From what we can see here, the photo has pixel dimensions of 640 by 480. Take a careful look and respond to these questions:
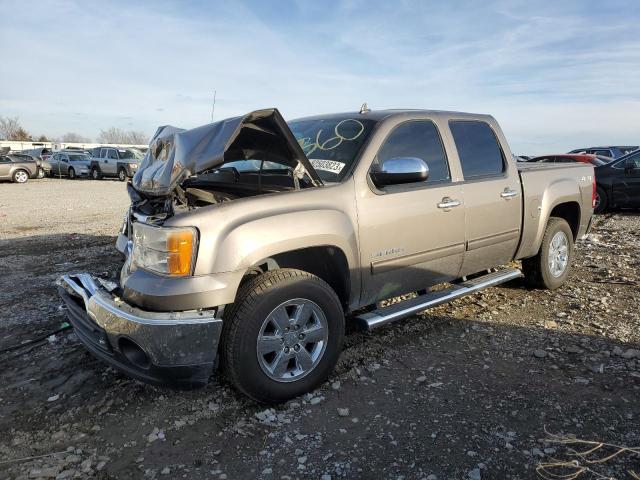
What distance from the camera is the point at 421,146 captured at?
161 inches

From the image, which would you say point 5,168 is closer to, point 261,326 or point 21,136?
point 261,326

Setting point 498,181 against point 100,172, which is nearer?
point 498,181

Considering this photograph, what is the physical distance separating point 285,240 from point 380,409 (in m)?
1.24

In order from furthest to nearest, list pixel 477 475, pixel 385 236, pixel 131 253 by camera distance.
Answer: pixel 385 236, pixel 131 253, pixel 477 475

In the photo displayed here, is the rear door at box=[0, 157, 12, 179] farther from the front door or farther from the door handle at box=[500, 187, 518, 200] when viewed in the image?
the door handle at box=[500, 187, 518, 200]

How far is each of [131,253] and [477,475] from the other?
2.37 meters

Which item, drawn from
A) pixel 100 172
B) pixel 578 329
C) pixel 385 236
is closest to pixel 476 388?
pixel 385 236

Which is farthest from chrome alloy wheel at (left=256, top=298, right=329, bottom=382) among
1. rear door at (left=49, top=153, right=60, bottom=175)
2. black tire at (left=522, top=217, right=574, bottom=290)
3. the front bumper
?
rear door at (left=49, top=153, right=60, bottom=175)

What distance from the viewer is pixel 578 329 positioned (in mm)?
4414

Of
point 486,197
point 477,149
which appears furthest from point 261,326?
point 477,149

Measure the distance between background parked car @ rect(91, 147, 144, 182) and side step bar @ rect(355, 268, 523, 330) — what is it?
25434 millimetres

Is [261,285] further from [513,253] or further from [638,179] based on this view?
[638,179]

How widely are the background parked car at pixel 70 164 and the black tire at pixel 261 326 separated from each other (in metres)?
29.2

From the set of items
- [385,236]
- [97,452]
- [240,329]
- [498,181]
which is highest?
[498,181]
